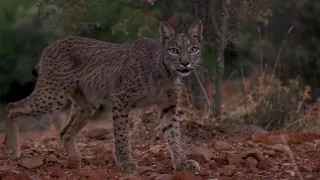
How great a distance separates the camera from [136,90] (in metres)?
7.18

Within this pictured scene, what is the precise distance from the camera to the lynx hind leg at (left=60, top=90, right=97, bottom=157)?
8.12m

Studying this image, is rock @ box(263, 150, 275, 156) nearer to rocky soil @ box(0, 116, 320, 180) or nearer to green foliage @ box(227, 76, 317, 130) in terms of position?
rocky soil @ box(0, 116, 320, 180)

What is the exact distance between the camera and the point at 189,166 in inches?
271

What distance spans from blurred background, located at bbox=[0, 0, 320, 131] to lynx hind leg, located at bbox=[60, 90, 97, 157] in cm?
151

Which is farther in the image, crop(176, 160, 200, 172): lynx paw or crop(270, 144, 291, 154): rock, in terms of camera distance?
crop(270, 144, 291, 154): rock

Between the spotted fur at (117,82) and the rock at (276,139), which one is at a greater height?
the spotted fur at (117,82)

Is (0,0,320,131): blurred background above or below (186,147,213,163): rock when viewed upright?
above

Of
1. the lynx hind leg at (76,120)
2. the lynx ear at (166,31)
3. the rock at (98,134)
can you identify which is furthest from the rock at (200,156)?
the rock at (98,134)

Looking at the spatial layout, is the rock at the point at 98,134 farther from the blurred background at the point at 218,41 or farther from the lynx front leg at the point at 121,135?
the lynx front leg at the point at 121,135

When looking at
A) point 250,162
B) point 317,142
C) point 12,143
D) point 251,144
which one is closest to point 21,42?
point 12,143

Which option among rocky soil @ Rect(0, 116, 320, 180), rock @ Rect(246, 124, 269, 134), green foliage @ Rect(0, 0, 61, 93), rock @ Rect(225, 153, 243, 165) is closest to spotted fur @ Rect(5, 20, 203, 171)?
rocky soil @ Rect(0, 116, 320, 180)

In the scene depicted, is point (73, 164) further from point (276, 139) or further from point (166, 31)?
point (276, 139)

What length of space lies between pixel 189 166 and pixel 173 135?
1.72ft

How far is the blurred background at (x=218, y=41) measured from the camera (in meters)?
10.0
